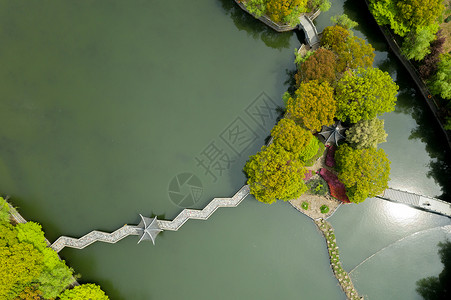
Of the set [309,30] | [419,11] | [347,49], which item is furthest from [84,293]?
[419,11]

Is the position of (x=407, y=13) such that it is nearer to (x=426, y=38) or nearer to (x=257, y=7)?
(x=426, y=38)

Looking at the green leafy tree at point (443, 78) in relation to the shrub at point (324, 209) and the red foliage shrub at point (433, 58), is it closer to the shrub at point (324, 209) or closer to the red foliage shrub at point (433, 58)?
the red foliage shrub at point (433, 58)

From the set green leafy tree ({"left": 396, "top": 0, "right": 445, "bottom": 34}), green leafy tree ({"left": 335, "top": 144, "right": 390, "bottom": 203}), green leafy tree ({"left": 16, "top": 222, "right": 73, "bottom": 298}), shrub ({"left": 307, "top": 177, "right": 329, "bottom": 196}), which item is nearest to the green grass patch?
shrub ({"left": 307, "top": 177, "right": 329, "bottom": 196})

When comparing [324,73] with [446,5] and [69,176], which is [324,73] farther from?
[69,176]

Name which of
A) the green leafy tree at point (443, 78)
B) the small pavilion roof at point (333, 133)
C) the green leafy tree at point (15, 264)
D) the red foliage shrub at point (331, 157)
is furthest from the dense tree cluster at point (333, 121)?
the green leafy tree at point (15, 264)

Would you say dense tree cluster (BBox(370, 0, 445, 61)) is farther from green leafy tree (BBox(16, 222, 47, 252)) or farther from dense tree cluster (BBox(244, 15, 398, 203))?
green leafy tree (BBox(16, 222, 47, 252))

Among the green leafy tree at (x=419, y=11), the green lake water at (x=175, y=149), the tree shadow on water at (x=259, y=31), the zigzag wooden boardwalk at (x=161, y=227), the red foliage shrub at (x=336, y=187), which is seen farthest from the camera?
the tree shadow on water at (x=259, y=31)

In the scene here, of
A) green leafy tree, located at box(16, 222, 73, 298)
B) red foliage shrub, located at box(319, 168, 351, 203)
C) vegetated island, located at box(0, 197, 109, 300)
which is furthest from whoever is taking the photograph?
red foliage shrub, located at box(319, 168, 351, 203)
